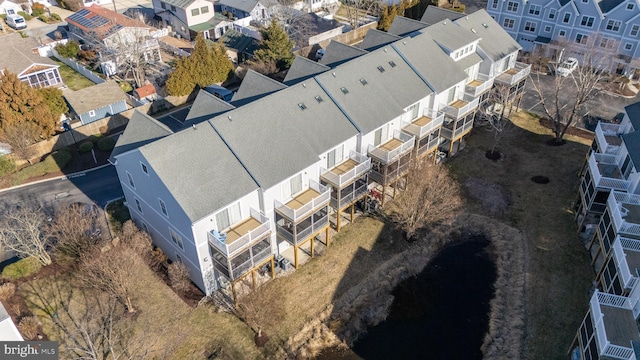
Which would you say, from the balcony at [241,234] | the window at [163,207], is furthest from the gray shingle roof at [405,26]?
the window at [163,207]

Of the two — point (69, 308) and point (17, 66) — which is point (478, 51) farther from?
point (17, 66)

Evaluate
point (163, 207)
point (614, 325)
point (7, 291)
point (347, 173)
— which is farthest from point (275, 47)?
point (614, 325)

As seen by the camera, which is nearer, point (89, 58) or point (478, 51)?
point (478, 51)

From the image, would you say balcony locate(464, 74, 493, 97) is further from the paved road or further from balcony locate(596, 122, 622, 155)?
the paved road

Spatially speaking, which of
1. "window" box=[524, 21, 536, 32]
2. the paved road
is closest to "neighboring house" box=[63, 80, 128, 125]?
the paved road

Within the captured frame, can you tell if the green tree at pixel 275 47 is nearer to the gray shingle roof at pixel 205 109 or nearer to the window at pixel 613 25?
the gray shingle roof at pixel 205 109

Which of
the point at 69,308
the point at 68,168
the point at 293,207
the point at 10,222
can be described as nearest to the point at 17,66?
the point at 68,168
